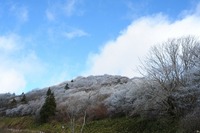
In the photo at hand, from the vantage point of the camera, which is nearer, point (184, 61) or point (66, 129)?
point (184, 61)

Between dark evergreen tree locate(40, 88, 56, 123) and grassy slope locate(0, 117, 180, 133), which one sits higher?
dark evergreen tree locate(40, 88, 56, 123)

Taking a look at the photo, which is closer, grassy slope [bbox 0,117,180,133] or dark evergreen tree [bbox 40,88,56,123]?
grassy slope [bbox 0,117,180,133]

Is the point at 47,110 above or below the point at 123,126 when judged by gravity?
above

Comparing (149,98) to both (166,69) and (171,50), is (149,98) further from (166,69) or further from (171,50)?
(171,50)

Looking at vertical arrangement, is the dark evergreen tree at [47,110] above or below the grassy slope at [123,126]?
above

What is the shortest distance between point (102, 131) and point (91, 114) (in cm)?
983

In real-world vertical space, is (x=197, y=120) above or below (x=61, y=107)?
below

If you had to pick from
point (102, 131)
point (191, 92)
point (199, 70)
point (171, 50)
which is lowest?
point (102, 131)

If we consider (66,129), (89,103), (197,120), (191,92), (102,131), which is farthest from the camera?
(89,103)

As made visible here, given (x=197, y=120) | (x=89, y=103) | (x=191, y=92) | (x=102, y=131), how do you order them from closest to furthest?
(x=197, y=120) < (x=191, y=92) < (x=102, y=131) < (x=89, y=103)

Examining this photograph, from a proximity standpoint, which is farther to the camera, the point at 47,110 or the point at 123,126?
the point at 47,110

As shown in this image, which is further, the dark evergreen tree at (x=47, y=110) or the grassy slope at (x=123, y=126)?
the dark evergreen tree at (x=47, y=110)

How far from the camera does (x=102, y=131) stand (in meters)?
36.3

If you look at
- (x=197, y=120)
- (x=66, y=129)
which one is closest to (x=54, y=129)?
(x=66, y=129)
